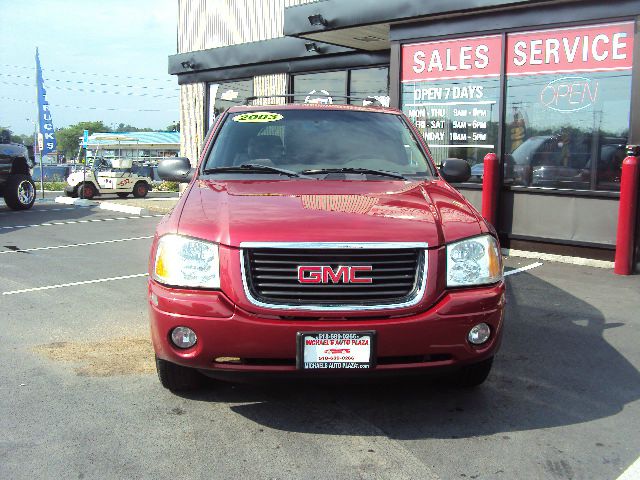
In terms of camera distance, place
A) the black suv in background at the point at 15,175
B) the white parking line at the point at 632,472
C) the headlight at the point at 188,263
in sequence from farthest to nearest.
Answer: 1. the black suv in background at the point at 15,175
2. the headlight at the point at 188,263
3. the white parking line at the point at 632,472

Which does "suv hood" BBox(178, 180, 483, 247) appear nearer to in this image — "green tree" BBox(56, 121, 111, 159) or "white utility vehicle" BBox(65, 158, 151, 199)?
"white utility vehicle" BBox(65, 158, 151, 199)

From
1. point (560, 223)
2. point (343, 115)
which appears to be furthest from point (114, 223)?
point (343, 115)

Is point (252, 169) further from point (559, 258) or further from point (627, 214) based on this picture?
point (559, 258)

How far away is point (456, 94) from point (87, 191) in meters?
15.9

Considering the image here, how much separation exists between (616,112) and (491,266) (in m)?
6.02

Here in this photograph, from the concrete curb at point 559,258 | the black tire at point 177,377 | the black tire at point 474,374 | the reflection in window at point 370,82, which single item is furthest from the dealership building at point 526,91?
the black tire at point 177,377

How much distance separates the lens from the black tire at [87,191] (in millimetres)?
22141

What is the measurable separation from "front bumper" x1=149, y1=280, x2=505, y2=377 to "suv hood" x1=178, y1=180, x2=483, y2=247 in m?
0.32

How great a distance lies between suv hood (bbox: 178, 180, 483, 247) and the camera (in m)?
3.15

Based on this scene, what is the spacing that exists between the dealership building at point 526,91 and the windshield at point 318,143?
2.28 metres

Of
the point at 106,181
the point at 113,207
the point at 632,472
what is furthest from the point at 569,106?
the point at 106,181

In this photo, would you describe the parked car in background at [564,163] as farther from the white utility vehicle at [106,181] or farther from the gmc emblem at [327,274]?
the white utility vehicle at [106,181]

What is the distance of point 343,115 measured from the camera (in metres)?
4.86

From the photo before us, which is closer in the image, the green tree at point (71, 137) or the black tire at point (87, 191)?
the black tire at point (87, 191)
